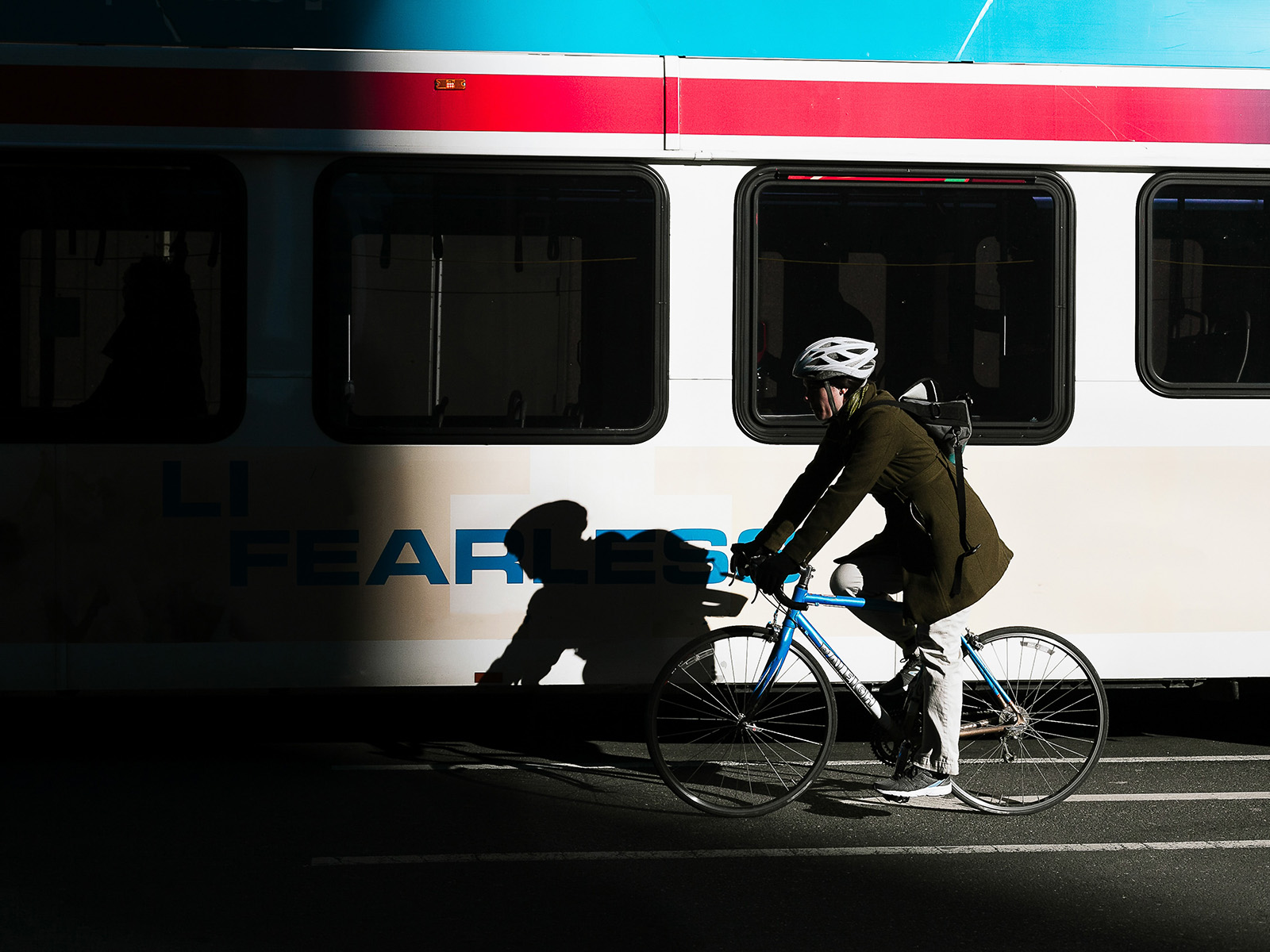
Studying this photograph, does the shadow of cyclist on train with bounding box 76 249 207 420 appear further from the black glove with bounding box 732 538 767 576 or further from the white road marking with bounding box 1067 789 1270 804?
the white road marking with bounding box 1067 789 1270 804

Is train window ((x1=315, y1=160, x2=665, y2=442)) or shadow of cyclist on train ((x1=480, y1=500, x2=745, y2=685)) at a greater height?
train window ((x1=315, y1=160, x2=665, y2=442))

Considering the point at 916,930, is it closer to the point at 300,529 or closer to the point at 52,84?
the point at 300,529

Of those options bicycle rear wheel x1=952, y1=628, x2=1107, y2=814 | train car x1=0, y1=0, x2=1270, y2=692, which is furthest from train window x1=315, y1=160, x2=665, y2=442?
bicycle rear wheel x1=952, y1=628, x2=1107, y2=814

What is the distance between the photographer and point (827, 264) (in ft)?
18.0

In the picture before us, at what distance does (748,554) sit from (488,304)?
5.24 ft

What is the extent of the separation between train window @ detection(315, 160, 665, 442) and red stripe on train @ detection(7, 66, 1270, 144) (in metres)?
0.23

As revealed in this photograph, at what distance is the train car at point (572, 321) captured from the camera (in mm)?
5270

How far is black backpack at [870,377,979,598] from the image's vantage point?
15.5 ft

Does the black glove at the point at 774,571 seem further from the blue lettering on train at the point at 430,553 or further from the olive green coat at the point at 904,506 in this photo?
the blue lettering on train at the point at 430,553

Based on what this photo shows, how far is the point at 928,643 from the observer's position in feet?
15.8

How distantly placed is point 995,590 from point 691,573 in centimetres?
134

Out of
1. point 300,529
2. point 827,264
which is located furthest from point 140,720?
point 827,264

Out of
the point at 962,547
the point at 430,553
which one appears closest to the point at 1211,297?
the point at 962,547

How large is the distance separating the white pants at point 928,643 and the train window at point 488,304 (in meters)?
A: 1.13
